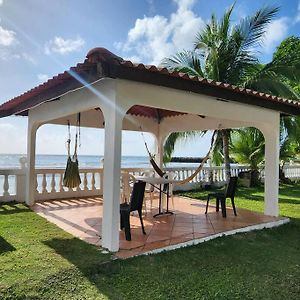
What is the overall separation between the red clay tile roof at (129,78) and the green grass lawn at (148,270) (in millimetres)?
2728

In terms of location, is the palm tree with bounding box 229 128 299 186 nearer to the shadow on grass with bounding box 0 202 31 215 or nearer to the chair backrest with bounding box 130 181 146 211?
the chair backrest with bounding box 130 181 146 211

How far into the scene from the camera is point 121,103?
4824mm

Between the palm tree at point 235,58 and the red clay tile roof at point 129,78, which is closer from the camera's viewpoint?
the red clay tile roof at point 129,78

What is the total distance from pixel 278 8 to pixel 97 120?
7.51 metres

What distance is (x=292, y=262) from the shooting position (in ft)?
15.8

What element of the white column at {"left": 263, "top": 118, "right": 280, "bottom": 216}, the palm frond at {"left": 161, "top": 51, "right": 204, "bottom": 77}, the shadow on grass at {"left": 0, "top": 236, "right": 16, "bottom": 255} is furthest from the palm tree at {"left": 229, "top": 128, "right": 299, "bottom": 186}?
the shadow on grass at {"left": 0, "top": 236, "right": 16, "bottom": 255}

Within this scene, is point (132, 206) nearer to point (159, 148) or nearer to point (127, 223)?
point (127, 223)

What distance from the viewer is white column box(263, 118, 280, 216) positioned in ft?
25.1

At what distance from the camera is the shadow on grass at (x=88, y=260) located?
3875 millimetres

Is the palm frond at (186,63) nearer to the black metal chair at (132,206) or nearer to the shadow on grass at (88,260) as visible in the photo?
the black metal chair at (132,206)

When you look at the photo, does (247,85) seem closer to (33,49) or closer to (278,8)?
(278,8)

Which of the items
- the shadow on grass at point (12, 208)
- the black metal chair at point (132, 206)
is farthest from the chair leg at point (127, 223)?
the shadow on grass at point (12, 208)

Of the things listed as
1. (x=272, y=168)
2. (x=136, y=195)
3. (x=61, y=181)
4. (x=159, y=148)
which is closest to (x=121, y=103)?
(x=136, y=195)

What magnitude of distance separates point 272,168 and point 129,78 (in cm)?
483
